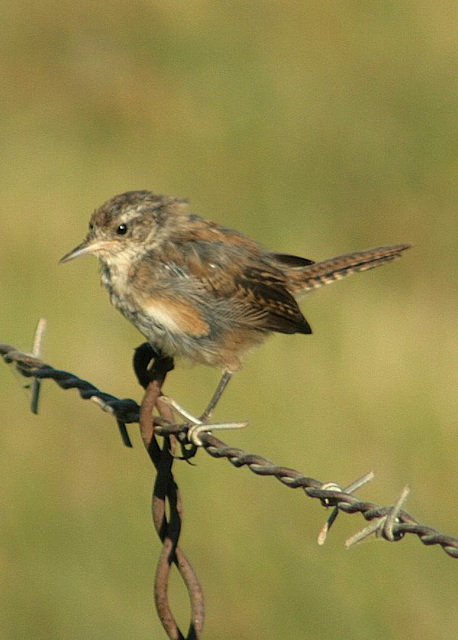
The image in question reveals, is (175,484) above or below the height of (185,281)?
below

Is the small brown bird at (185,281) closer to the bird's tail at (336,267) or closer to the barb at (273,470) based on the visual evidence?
the bird's tail at (336,267)

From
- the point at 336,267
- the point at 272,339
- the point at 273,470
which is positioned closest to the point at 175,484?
the point at 273,470

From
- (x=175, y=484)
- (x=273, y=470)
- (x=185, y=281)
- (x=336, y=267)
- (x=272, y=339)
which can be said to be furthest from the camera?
(x=272, y=339)

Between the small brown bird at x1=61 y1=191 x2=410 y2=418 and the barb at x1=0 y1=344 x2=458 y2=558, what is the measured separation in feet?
3.00

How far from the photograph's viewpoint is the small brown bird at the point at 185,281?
225 inches

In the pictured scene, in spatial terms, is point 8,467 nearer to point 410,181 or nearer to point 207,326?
point 207,326

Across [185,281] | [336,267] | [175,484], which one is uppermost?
[336,267]

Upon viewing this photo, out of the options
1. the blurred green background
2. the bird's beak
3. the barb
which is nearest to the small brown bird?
the bird's beak

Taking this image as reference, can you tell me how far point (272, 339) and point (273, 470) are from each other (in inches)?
162

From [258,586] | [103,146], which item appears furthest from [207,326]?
[103,146]

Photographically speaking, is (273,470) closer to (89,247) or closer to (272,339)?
(89,247)

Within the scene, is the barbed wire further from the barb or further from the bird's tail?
the bird's tail

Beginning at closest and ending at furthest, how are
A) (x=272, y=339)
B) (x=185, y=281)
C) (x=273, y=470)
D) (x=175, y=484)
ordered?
1. (x=273, y=470)
2. (x=175, y=484)
3. (x=185, y=281)
4. (x=272, y=339)

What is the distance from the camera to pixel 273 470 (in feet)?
12.8
